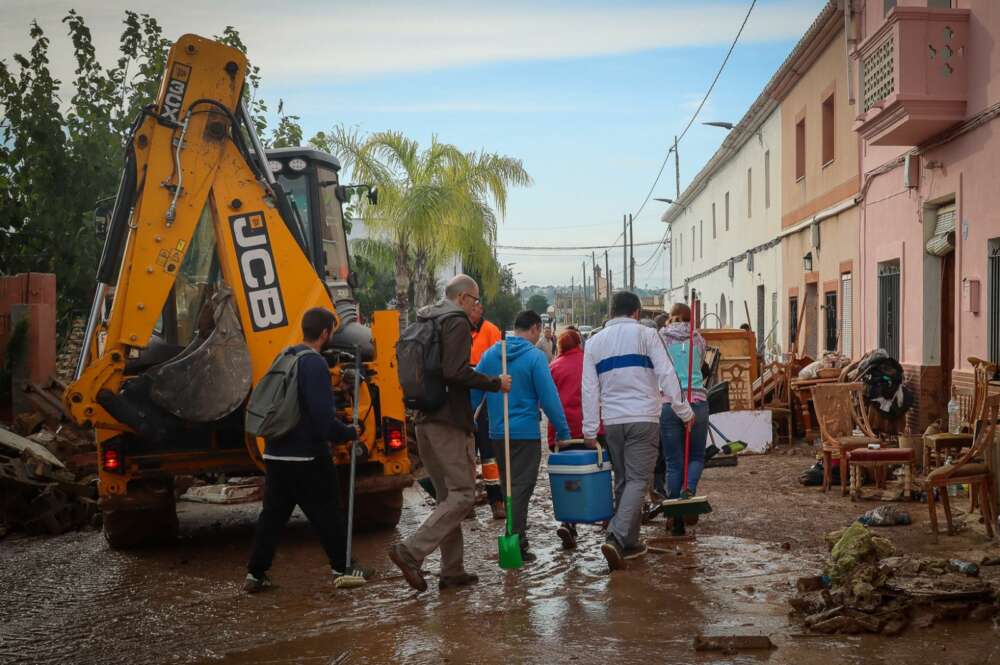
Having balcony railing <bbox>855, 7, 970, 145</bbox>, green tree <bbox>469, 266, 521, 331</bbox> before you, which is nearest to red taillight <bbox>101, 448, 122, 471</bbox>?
balcony railing <bbox>855, 7, 970, 145</bbox>

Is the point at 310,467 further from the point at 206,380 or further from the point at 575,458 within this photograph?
the point at 575,458

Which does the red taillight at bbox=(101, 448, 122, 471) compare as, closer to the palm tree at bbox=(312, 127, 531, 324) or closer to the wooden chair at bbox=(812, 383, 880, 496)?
the wooden chair at bbox=(812, 383, 880, 496)

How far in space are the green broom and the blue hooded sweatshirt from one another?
1037 mm

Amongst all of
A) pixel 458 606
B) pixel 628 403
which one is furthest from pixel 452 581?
pixel 628 403

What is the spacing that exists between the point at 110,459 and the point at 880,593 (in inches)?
220

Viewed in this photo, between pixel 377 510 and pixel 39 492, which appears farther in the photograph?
pixel 39 492

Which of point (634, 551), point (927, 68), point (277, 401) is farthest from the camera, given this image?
point (927, 68)

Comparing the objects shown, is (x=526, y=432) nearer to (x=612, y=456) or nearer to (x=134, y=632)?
(x=612, y=456)

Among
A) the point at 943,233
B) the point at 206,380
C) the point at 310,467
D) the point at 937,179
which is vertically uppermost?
the point at 937,179

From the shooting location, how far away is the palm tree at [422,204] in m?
28.0

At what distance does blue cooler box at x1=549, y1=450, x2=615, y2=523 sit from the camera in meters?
7.57

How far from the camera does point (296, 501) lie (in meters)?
7.13

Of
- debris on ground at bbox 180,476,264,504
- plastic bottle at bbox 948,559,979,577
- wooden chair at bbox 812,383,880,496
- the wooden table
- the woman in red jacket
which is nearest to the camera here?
plastic bottle at bbox 948,559,979,577

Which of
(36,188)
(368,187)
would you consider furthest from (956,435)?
(36,188)
